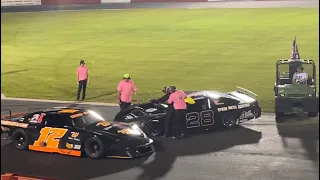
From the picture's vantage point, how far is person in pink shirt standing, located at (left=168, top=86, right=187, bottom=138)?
10.4 m

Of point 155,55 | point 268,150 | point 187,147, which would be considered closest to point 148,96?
point 155,55

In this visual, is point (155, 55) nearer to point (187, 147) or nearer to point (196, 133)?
point (196, 133)

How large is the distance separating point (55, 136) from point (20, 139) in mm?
956

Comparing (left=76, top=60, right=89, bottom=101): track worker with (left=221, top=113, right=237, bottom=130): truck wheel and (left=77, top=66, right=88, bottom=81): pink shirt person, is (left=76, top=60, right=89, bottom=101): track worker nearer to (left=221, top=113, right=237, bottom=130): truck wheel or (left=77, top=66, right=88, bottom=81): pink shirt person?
(left=77, top=66, right=88, bottom=81): pink shirt person

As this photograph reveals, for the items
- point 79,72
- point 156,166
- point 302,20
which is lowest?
point 156,166

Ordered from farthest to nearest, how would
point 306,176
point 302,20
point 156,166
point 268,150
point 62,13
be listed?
point 62,13, point 302,20, point 268,150, point 156,166, point 306,176

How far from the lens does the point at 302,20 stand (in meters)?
10.4

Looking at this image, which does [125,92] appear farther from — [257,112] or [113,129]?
[257,112]

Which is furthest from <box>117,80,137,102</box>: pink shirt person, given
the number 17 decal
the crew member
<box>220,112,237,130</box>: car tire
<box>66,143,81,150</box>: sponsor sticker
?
the crew member

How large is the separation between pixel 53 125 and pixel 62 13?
4496 mm

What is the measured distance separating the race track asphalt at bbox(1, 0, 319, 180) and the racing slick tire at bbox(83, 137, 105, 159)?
0.12 m

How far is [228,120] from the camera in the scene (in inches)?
443

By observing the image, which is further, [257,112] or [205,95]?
[257,112]

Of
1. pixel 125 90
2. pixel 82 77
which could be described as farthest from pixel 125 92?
pixel 82 77
